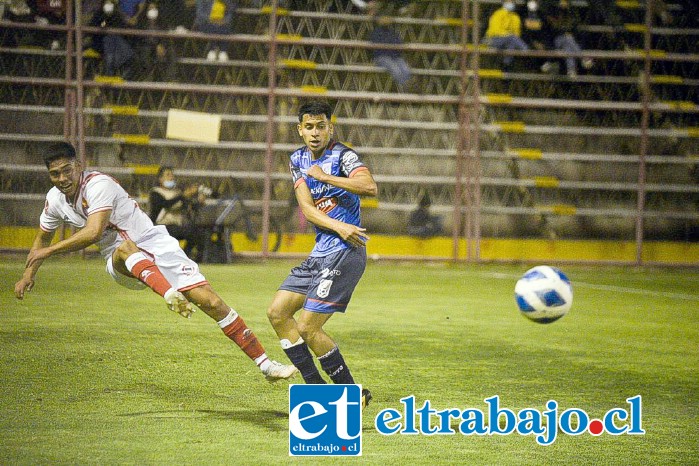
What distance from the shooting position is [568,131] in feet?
71.1

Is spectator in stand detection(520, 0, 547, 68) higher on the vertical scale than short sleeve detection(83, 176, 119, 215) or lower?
higher

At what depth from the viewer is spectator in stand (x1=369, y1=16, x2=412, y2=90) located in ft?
69.8

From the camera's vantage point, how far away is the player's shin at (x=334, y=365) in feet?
23.1

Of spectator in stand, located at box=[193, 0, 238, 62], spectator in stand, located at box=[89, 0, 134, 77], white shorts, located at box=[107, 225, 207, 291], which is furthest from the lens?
Answer: spectator in stand, located at box=[193, 0, 238, 62]

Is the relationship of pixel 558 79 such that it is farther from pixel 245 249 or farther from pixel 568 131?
pixel 245 249

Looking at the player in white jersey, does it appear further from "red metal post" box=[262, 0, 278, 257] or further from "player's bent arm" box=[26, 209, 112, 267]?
"red metal post" box=[262, 0, 278, 257]

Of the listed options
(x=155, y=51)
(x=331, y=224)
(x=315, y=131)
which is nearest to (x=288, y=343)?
(x=331, y=224)

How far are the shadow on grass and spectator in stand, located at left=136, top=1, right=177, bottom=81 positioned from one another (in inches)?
582

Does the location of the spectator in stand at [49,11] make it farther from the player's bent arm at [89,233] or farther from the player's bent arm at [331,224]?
the player's bent arm at [331,224]

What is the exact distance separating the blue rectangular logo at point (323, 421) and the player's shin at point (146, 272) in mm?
2149

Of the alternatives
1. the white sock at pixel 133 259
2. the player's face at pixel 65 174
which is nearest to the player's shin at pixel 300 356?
the white sock at pixel 133 259

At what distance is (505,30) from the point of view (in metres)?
21.2

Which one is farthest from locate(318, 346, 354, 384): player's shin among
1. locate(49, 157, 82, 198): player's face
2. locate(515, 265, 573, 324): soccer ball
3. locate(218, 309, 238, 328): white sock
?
locate(49, 157, 82, 198): player's face

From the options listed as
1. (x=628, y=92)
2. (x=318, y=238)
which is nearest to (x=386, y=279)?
(x=628, y=92)
